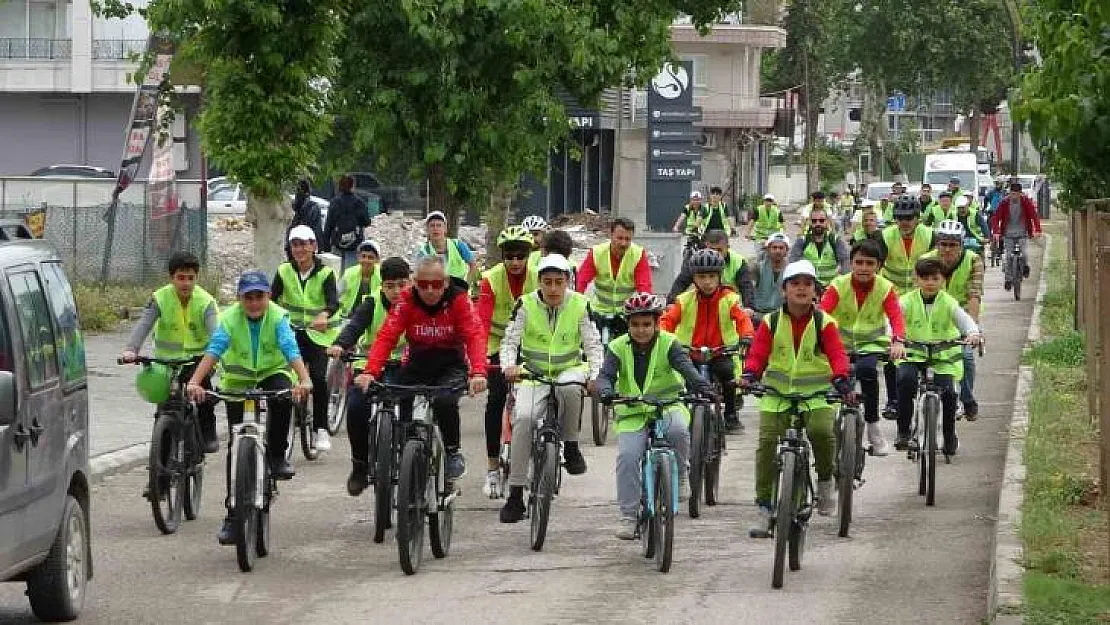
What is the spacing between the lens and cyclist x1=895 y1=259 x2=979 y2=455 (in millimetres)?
15141

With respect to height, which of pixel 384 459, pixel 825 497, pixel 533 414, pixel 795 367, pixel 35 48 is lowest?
pixel 825 497

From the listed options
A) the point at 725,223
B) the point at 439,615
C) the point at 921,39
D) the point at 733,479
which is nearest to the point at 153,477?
the point at 439,615

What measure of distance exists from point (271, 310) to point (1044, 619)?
547cm

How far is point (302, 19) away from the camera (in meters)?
20.6

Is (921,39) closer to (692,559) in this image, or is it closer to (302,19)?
(302,19)

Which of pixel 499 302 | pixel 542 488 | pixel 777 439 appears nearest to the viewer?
pixel 777 439

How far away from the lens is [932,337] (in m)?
15.2

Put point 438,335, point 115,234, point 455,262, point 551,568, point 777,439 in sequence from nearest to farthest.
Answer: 1. point 551,568
2. point 777,439
3. point 438,335
4. point 455,262
5. point 115,234

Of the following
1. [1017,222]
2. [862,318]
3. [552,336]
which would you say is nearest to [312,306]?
[862,318]

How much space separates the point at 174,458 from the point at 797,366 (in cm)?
370

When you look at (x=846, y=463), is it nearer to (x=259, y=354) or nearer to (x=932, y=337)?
(x=932, y=337)

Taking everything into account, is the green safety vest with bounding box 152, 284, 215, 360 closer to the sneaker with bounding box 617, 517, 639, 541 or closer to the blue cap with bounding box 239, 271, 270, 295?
the blue cap with bounding box 239, 271, 270, 295

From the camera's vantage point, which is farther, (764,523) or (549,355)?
(549,355)

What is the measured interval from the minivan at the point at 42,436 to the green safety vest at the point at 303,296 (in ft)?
19.8
